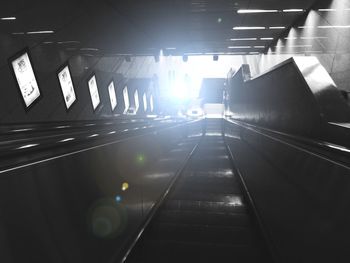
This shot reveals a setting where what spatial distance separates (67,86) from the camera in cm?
937

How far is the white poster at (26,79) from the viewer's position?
7129mm

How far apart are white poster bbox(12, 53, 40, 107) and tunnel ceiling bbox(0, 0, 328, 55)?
0.66 m

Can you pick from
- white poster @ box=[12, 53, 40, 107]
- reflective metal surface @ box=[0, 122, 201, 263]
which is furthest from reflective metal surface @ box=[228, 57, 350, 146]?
white poster @ box=[12, 53, 40, 107]

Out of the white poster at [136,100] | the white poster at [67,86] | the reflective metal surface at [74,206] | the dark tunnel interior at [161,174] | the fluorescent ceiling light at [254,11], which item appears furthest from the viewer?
the white poster at [136,100]

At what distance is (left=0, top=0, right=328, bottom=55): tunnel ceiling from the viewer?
7.59m

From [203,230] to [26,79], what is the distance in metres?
7.04

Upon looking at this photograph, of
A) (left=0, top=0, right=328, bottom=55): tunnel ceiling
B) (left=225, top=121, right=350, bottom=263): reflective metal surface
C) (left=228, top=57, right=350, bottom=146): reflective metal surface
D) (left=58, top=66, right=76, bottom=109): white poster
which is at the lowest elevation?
(left=225, top=121, right=350, bottom=263): reflective metal surface

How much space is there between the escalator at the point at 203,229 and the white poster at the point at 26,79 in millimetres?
5524

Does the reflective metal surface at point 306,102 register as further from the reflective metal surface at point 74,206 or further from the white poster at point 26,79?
the white poster at point 26,79

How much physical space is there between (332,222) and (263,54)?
21.0 metres

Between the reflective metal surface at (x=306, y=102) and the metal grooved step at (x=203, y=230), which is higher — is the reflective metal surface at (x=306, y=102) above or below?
above

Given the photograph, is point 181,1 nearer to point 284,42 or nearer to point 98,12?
point 98,12

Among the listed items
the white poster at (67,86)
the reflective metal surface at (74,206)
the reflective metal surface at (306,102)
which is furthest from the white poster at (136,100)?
the reflective metal surface at (74,206)

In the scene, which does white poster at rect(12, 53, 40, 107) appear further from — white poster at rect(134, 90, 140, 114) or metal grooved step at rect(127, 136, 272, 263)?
white poster at rect(134, 90, 140, 114)
